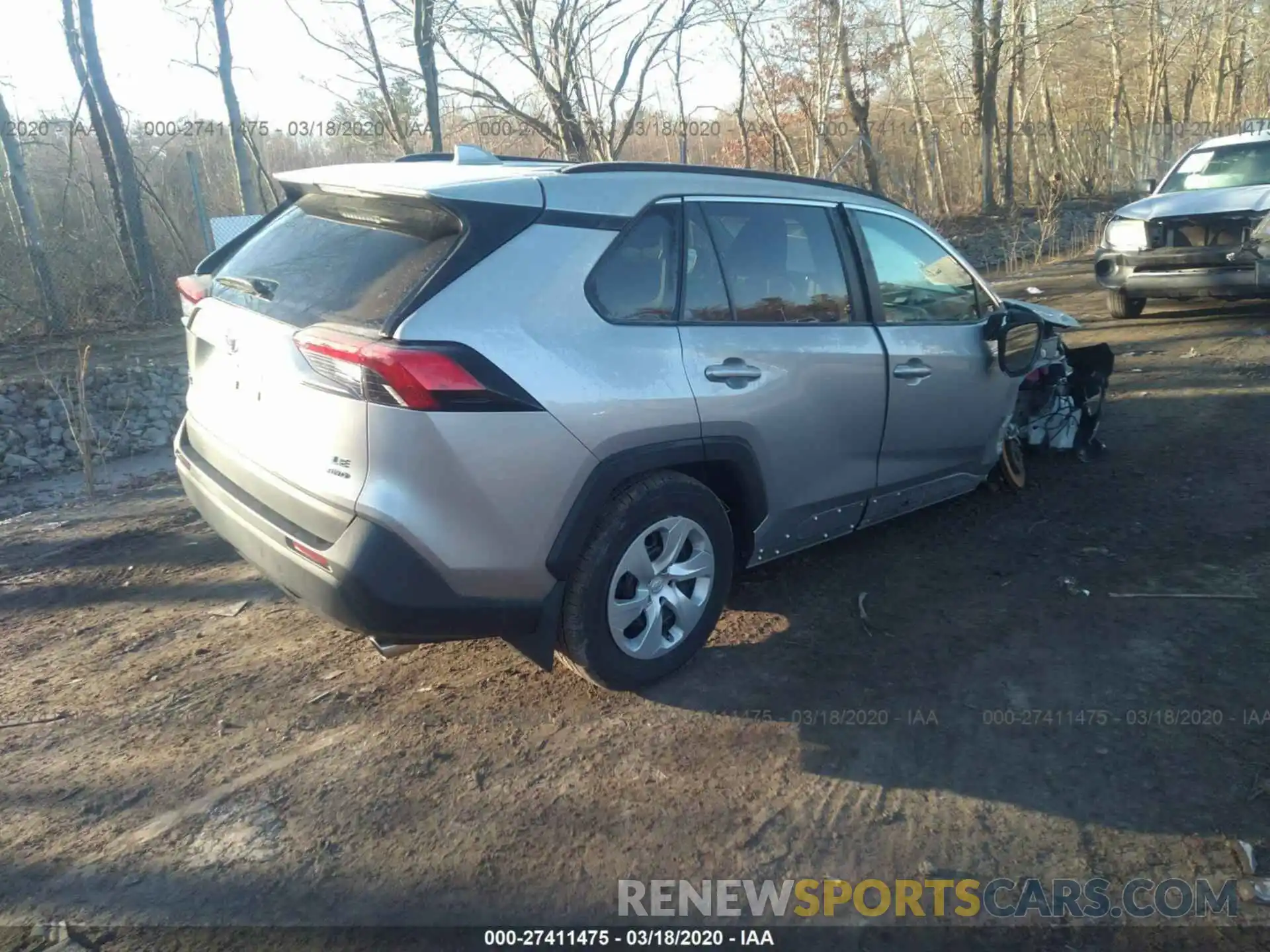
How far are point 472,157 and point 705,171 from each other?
91cm

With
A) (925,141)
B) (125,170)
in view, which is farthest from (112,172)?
(925,141)

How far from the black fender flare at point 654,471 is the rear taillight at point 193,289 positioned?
176 centimetres

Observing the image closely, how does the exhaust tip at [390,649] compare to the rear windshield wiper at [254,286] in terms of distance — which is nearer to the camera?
the exhaust tip at [390,649]

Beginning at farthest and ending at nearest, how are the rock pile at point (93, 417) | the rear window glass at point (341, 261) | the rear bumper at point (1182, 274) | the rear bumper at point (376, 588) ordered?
1. the rear bumper at point (1182, 274)
2. the rock pile at point (93, 417)
3. the rear window glass at point (341, 261)
4. the rear bumper at point (376, 588)

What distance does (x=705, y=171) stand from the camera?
12.8 feet

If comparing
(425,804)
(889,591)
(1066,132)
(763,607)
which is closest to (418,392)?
(425,804)

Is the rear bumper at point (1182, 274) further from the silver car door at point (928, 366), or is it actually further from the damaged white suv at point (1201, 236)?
the silver car door at point (928, 366)

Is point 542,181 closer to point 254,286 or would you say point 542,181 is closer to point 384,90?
point 254,286

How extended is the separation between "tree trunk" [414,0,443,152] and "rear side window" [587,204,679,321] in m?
9.66

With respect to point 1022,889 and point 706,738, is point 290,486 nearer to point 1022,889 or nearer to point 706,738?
point 706,738

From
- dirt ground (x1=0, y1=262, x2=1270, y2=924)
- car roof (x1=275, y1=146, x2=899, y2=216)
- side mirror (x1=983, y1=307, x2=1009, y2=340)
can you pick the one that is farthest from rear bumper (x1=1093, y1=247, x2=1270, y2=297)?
car roof (x1=275, y1=146, x2=899, y2=216)

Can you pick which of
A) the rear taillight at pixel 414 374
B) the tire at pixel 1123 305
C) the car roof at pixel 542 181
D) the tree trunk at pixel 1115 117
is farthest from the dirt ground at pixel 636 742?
the tree trunk at pixel 1115 117

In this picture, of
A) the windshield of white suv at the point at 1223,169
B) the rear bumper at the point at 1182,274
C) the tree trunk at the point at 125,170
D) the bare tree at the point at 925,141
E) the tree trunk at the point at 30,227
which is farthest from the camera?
the bare tree at the point at 925,141

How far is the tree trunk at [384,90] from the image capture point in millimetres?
12969
